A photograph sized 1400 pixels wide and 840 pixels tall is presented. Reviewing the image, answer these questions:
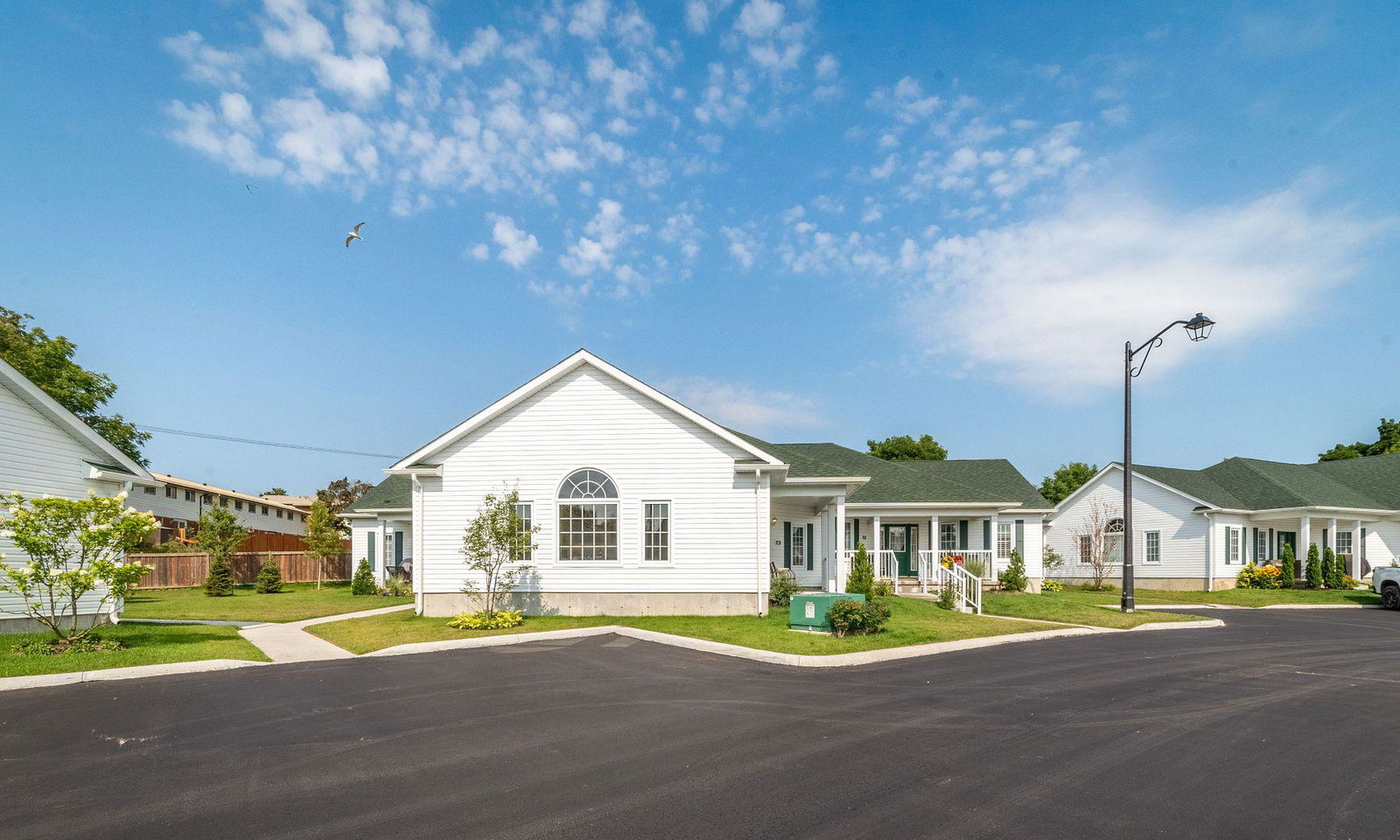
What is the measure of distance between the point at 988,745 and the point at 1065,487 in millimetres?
60279

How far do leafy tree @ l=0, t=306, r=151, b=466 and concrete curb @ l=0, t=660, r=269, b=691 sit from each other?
2334cm

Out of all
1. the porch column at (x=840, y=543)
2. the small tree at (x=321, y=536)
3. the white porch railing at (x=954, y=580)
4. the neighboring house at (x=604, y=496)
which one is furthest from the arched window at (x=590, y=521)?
the small tree at (x=321, y=536)

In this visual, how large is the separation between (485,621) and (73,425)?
9.83 m

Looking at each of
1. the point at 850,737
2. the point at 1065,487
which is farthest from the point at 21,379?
the point at 1065,487

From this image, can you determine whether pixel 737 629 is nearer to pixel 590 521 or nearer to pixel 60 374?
pixel 590 521

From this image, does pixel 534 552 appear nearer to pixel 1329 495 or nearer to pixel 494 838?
pixel 494 838

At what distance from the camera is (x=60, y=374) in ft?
110

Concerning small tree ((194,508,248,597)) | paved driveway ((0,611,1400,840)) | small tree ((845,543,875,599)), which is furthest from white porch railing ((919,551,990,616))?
small tree ((194,508,248,597))

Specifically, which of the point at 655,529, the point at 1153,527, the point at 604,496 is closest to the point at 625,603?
the point at 655,529

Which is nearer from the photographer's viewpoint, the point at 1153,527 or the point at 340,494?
the point at 1153,527

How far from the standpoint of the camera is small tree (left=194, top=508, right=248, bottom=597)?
3167cm

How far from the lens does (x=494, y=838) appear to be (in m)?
5.48

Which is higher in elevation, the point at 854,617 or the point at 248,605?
the point at 854,617

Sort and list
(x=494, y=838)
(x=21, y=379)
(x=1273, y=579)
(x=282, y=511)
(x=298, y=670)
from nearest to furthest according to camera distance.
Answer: (x=494, y=838) → (x=298, y=670) → (x=21, y=379) → (x=1273, y=579) → (x=282, y=511)
